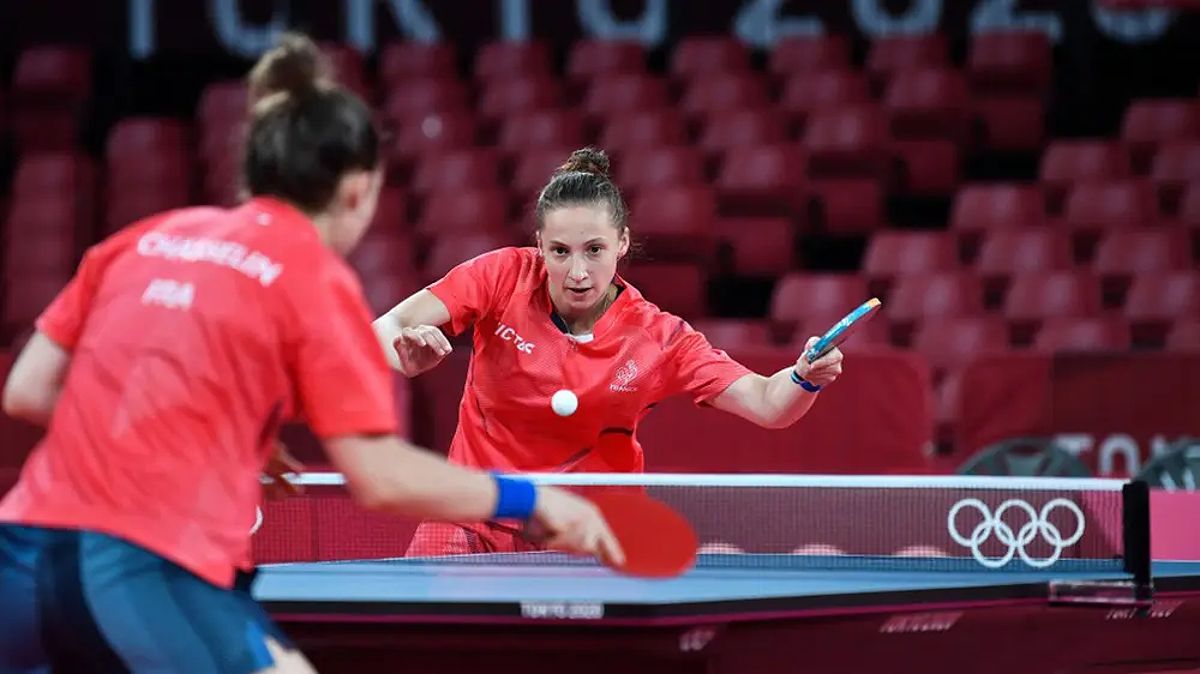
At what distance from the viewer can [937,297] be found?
32.3 feet

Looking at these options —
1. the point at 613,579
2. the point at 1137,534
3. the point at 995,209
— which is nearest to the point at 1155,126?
the point at 995,209

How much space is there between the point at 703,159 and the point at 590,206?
22.4ft

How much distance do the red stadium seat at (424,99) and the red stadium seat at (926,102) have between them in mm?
2912

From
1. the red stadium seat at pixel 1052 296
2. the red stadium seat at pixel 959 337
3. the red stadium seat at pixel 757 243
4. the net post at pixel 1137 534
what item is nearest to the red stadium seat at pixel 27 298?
the red stadium seat at pixel 757 243

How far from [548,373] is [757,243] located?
640 centimetres

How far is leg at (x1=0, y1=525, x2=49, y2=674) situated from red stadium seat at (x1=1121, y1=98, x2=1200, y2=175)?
9179mm

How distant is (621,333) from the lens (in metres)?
4.63

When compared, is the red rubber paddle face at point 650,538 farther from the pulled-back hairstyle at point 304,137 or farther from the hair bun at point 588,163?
the hair bun at point 588,163

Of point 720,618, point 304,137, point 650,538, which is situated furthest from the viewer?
point 720,618

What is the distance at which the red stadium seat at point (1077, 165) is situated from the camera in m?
10.8

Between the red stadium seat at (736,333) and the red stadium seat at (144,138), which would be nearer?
the red stadium seat at (736,333)

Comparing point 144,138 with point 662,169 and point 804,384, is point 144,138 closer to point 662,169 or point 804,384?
point 662,169

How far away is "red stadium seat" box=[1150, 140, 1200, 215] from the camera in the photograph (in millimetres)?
10586

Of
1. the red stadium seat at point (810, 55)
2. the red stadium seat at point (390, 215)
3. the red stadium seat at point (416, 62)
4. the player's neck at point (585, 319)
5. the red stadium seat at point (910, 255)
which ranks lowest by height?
the player's neck at point (585, 319)
